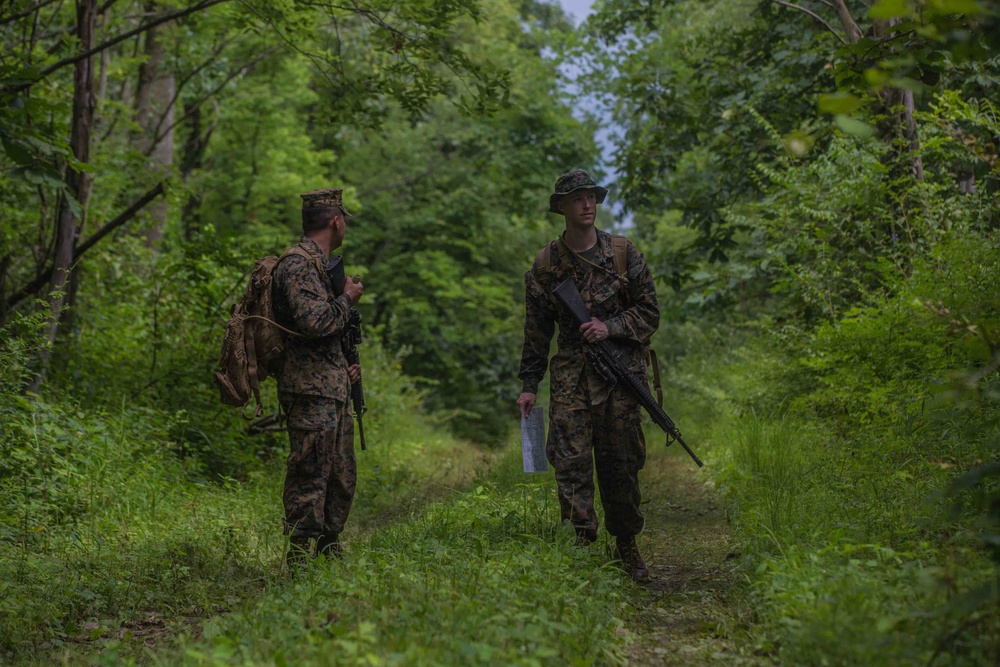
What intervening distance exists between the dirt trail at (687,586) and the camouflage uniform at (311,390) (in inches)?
79.7

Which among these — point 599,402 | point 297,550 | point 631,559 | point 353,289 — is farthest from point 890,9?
point 297,550

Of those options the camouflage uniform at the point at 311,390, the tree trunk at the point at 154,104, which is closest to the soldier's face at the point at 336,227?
the camouflage uniform at the point at 311,390

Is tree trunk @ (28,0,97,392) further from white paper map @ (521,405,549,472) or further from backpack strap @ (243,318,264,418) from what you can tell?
white paper map @ (521,405,549,472)

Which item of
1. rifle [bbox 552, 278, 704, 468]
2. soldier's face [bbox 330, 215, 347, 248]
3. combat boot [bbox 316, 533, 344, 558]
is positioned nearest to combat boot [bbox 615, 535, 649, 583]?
rifle [bbox 552, 278, 704, 468]

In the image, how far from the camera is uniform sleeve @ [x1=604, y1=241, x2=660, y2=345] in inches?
229

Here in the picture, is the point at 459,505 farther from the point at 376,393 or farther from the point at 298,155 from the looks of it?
the point at 298,155

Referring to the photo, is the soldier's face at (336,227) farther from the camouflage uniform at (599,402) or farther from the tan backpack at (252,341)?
the camouflage uniform at (599,402)

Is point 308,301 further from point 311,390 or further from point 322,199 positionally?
point 322,199

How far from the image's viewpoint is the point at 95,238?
9234 mm

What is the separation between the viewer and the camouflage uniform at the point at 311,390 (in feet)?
19.3

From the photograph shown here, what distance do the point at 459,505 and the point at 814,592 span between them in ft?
11.0

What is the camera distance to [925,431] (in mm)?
6727

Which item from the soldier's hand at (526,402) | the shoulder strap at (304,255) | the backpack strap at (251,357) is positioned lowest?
the soldier's hand at (526,402)

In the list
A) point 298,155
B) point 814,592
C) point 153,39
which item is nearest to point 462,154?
point 298,155
